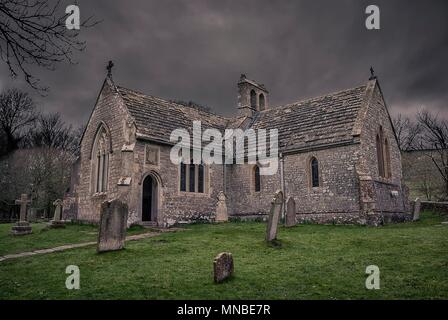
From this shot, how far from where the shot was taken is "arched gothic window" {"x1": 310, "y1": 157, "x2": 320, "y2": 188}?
67.2 feet

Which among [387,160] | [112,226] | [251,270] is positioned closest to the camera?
[251,270]

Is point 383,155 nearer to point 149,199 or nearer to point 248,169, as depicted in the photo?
point 248,169

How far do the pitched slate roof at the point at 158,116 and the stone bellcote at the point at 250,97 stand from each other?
2.87 m

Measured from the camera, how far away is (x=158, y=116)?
21953 mm

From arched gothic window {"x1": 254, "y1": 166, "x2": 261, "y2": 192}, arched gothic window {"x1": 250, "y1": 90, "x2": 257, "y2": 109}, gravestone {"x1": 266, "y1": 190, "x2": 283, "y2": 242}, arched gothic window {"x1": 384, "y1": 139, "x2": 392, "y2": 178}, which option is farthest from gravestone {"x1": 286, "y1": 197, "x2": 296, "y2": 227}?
arched gothic window {"x1": 250, "y1": 90, "x2": 257, "y2": 109}

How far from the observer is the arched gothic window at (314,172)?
67.2ft

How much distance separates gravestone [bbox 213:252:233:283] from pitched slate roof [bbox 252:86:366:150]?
1316 centimetres

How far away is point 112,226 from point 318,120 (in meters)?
14.9

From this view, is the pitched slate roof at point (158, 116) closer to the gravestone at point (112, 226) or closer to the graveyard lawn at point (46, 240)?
the graveyard lawn at point (46, 240)

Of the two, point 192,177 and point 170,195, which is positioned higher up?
point 192,177

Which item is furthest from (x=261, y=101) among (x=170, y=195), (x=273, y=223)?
(x=273, y=223)

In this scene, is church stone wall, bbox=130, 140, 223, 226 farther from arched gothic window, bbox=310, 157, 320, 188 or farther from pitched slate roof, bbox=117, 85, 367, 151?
arched gothic window, bbox=310, 157, 320, 188

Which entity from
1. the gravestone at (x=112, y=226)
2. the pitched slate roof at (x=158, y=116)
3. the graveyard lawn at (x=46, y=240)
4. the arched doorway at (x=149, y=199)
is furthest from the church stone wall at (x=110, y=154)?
the gravestone at (x=112, y=226)
